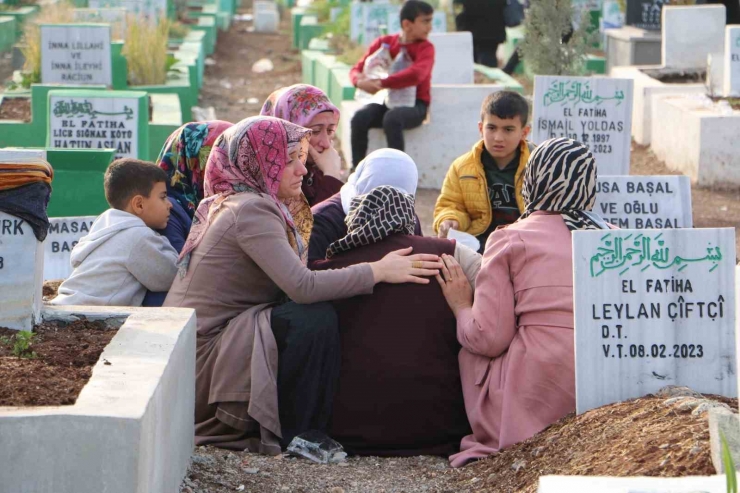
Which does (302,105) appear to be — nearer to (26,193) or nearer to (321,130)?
(321,130)

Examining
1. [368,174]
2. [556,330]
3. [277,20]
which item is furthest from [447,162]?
[277,20]

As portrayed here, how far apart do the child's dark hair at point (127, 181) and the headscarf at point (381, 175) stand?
82 centimetres

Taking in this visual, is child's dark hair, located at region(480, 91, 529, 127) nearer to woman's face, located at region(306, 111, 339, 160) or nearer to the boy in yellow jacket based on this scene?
the boy in yellow jacket

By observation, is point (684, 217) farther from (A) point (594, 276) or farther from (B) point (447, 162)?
(B) point (447, 162)

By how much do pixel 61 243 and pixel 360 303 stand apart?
7.86 feet

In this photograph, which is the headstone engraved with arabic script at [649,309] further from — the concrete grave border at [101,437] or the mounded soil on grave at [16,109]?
the mounded soil on grave at [16,109]

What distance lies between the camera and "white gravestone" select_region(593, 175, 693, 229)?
648 cm

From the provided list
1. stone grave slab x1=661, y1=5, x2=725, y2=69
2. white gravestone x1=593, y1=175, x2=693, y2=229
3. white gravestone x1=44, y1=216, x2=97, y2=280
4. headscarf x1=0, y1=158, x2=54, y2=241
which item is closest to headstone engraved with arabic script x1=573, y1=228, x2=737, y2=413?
headscarf x1=0, y1=158, x2=54, y2=241

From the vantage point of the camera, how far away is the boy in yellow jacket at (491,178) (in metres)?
6.13

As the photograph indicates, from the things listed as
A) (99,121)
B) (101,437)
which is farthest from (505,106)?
(101,437)

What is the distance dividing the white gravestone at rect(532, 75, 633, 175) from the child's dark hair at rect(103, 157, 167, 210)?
11.1ft

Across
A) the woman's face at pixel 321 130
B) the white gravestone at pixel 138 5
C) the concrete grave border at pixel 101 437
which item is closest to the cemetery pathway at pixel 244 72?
the white gravestone at pixel 138 5

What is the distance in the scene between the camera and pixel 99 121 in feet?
25.2

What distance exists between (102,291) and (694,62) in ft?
33.8
